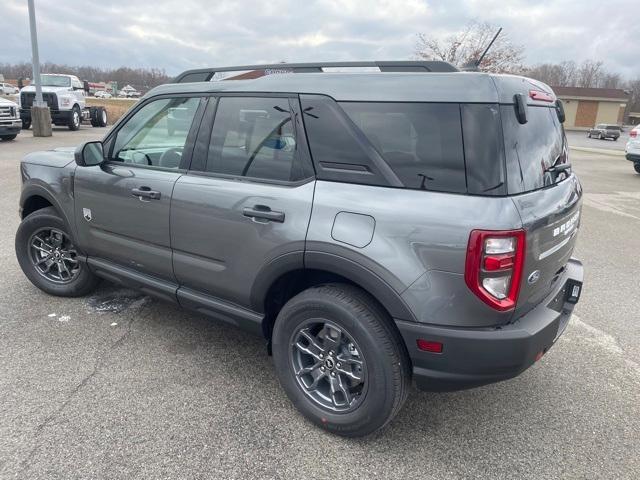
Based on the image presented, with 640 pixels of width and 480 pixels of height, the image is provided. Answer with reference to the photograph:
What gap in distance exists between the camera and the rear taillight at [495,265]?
203 cm

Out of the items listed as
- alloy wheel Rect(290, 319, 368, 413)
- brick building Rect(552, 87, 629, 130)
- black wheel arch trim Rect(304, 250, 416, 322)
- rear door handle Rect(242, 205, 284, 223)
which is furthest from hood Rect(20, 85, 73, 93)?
brick building Rect(552, 87, 629, 130)

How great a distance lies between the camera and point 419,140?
224 centimetres

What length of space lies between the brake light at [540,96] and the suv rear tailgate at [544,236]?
0.46 meters

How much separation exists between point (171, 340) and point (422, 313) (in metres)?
2.10

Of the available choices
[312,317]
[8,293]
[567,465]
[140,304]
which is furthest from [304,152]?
[8,293]

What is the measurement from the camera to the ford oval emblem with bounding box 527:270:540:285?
220 cm

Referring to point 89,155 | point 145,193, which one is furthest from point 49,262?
point 145,193

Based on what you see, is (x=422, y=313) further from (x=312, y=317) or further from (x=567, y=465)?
(x=567, y=465)

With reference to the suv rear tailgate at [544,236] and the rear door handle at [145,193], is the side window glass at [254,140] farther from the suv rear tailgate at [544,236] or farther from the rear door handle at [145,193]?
the suv rear tailgate at [544,236]

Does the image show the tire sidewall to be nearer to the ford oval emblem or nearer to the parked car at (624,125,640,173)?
the ford oval emblem

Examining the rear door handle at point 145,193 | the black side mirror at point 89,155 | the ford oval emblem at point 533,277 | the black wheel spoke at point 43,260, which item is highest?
the black side mirror at point 89,155

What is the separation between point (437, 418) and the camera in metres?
2.75

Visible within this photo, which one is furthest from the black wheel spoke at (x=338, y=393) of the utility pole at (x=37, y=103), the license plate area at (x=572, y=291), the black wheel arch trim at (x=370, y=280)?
the utility pole at (x=37, y=103)

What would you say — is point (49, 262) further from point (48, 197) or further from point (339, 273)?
point (339, 273)
